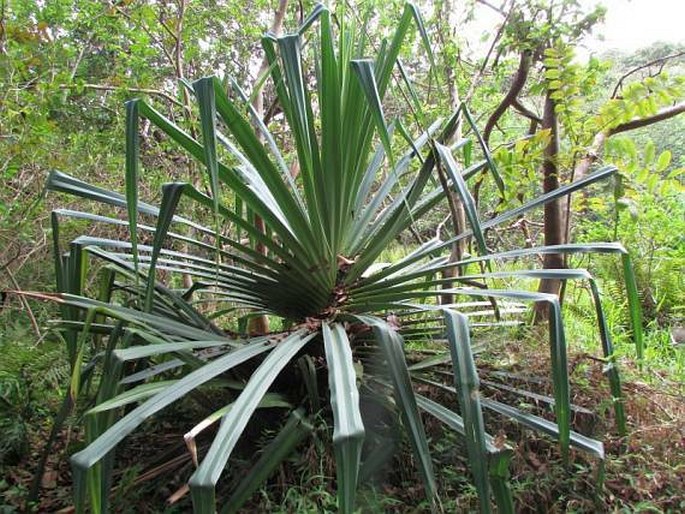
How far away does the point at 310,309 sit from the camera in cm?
143

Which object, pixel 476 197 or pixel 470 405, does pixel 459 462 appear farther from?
pixel 476 197

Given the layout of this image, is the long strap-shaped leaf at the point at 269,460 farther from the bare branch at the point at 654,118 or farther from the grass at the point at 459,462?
the bare branch at the point at 654,118

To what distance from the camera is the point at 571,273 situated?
1042 mm

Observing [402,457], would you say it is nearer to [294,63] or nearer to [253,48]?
[294,63]

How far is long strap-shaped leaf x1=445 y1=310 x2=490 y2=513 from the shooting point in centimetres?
81

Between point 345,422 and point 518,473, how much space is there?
1.82 ft

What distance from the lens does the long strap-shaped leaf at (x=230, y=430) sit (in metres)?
0.73

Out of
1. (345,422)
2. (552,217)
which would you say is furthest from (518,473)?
(552,217)

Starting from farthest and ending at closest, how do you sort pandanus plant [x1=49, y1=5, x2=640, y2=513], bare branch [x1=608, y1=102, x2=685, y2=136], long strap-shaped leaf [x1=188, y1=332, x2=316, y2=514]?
bare branch [x1=608, y1=102, x2=685, y2=136] → pandanus plant [x1=49, y1=5, x2=640, y2=513] → long strap-shaped leaf [x1=188, y1=332, x2=316, y2=514]

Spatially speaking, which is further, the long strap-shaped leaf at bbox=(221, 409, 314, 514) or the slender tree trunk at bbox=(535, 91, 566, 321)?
the slender tree trunk at bbox=(535, 91, 566, 321)

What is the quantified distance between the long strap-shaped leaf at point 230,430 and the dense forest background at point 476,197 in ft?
0.90

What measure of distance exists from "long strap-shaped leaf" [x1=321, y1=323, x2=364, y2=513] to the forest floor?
10.8 inches

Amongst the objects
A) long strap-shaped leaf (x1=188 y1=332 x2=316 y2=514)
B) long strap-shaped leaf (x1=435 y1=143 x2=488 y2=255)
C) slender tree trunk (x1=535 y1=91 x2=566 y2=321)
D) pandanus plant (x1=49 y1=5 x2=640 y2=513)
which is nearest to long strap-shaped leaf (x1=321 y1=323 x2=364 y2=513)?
pandanus plant (x1=49 y1=5 x2=640 y2=513)

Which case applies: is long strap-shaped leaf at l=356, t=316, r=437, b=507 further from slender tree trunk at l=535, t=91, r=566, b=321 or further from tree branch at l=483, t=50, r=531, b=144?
tree branch at l=483, t=50, r=531, b=144
